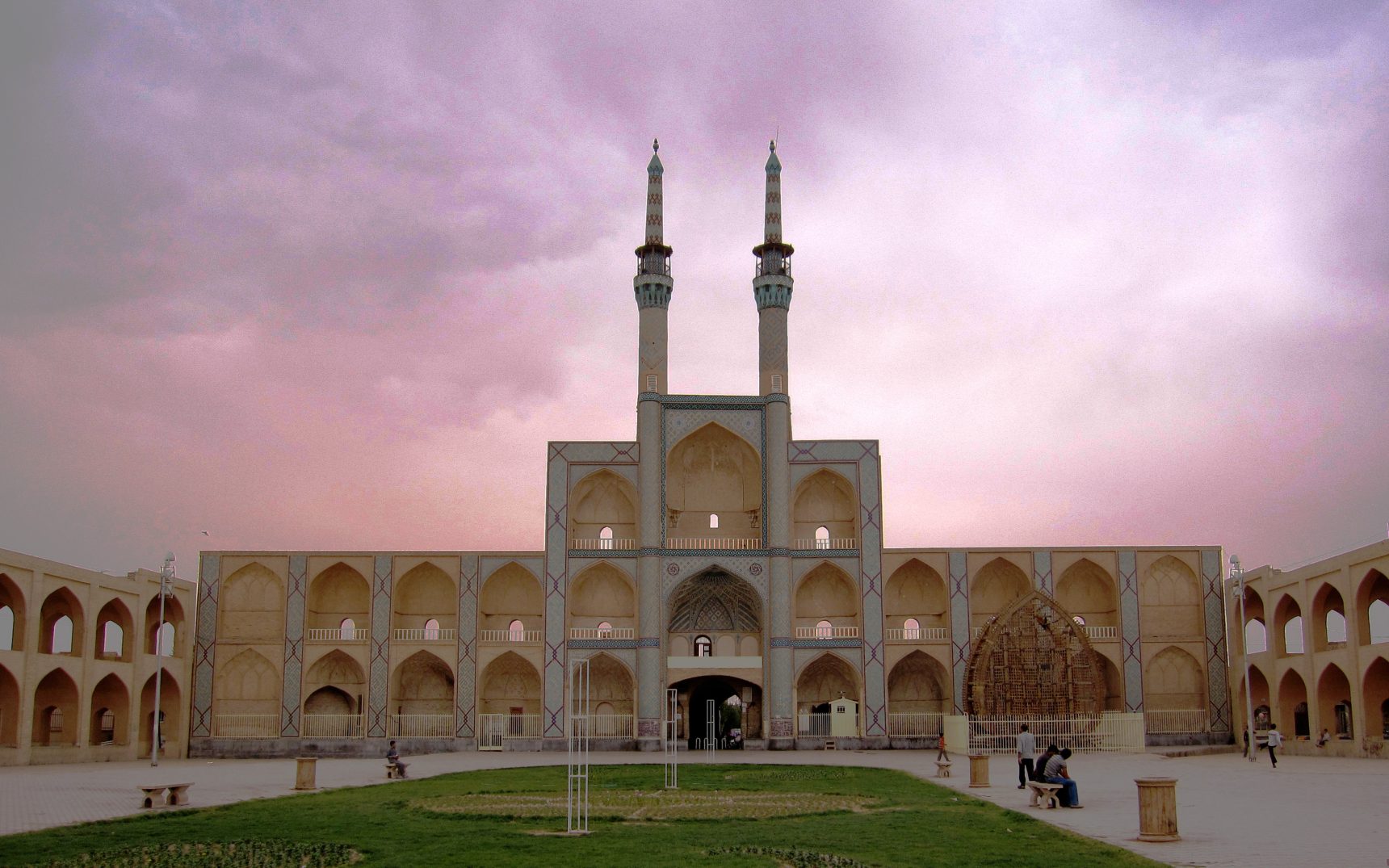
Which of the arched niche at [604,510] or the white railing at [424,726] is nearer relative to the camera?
the white railing at [424,726]

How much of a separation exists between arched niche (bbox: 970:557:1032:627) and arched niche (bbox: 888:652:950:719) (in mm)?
2341

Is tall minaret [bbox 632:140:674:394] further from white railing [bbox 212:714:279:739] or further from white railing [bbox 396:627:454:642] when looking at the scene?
white railing [bbox 212:714:279:739]

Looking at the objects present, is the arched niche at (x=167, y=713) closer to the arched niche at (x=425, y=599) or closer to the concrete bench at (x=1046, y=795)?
the arched niche at (x=425, y=599)

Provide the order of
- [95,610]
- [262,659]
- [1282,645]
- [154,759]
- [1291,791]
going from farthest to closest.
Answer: [262,659] → [1282,645] → [95,610] → [154,759] → [1291,791]

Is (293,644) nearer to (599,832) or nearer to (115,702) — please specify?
(115,702)

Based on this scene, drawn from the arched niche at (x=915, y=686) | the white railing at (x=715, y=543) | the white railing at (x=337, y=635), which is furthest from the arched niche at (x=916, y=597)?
the white railing at (x=337, y=635)

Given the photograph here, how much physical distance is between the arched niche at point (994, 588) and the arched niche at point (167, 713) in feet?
79.3

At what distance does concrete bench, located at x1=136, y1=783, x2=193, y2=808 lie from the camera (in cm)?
1734

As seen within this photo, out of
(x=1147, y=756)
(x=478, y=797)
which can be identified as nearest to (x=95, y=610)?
(x=478, y=797)

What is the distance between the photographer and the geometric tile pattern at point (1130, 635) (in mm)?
38125

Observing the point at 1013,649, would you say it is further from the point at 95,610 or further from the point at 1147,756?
the point at 95,610

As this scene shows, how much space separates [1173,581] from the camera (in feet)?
130

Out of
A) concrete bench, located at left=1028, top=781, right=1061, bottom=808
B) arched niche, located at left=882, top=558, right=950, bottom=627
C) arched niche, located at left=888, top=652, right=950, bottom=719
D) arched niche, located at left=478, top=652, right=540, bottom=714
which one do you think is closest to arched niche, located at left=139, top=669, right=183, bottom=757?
arched niche, located at left=478, top=652, right=540, bottom=714

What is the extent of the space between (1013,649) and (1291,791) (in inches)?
580
